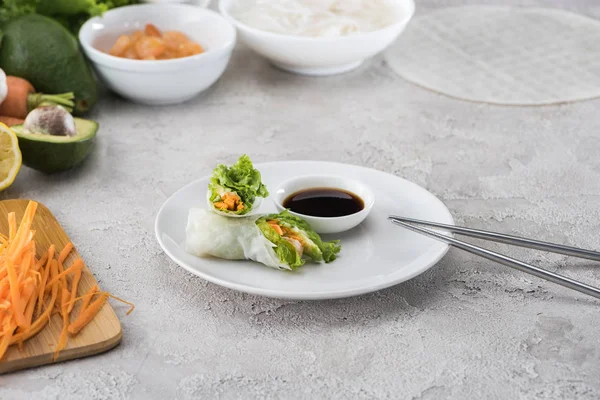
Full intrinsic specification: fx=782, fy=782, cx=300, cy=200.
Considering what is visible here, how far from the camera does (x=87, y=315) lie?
51.8 inches

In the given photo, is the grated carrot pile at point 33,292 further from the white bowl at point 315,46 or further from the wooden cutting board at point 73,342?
the white bowl at point 315,46

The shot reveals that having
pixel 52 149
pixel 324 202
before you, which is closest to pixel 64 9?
pixel 52 149

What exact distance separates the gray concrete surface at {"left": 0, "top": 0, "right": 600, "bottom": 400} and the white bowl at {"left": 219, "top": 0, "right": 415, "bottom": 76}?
8cm

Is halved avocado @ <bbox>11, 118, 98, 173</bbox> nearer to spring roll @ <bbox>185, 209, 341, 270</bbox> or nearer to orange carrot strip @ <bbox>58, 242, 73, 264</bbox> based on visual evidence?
orange carrot strip @ <bbox>58, 242, 73, 264</bbox>

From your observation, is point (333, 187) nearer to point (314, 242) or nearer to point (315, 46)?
point (314, 242)

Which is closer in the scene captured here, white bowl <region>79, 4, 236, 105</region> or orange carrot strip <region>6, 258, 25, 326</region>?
orange carrot strip <region>6, 258, 25, 326</region>

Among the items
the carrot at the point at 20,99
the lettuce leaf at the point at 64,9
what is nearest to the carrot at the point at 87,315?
the carrot at the point at 20,99

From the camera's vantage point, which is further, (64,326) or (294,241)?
(294,241)

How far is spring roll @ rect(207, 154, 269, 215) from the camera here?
4.74 feet

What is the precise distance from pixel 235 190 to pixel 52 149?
57 cm

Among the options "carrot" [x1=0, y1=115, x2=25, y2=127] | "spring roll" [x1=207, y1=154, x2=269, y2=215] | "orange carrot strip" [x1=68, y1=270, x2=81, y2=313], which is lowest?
"carrot" [x1=0, y1=115, x2=25, y2=127]

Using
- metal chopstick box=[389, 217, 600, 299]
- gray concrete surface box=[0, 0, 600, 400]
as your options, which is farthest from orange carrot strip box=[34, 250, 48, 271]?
metal chopstick box=[389, 217, 600, 299]

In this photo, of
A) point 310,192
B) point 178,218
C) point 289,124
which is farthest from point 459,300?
point 289,124

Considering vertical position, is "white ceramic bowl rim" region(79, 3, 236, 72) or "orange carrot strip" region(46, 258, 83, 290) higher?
"white ceramic bowl rim" region(79, 3, 236, 72)
